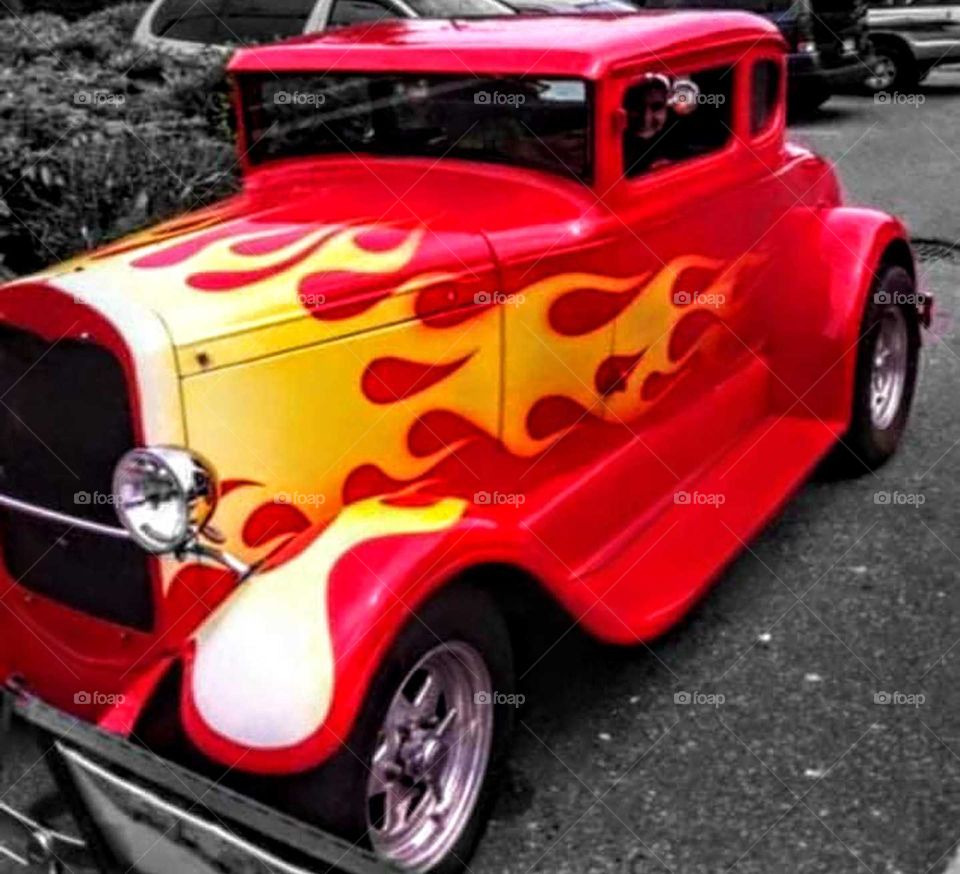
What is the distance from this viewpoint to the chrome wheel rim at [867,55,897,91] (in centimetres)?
1428

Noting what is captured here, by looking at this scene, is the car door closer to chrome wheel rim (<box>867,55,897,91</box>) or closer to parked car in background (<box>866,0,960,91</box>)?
chrome wheel rim (<box>867,55,897,91</box>)

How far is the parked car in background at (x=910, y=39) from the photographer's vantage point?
14523 mm

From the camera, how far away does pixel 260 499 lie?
282cm

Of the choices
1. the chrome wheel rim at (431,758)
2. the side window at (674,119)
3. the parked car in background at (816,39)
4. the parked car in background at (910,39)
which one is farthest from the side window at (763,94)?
the parked car in background at (910,39)

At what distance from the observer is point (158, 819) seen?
2309 mm

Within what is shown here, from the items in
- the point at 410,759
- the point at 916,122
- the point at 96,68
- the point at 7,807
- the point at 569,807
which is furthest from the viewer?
the point at 916,122

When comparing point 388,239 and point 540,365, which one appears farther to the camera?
point 540,365

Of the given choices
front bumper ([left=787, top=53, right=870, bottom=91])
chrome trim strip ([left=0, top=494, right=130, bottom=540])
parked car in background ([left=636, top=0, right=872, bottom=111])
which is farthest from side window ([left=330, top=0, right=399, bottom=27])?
chrome trim strip ([left=0, top=494, right=130, bottom=540])

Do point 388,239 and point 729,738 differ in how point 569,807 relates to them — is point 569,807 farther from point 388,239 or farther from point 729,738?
point 388,239

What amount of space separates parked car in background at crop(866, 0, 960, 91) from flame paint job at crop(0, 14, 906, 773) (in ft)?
37.0

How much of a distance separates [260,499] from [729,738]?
139 cm

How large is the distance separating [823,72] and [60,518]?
1128 centimetres

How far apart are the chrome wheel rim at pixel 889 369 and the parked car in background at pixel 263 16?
4.46 m

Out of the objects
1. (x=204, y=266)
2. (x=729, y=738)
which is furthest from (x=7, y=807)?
(x=729, y=738)
